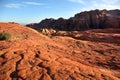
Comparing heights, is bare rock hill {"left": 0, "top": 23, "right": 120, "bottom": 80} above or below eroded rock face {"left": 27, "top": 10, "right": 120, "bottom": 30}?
below

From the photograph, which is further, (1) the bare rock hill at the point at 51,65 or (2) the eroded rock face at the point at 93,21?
(2) the eroded rock face at the point at 93,21

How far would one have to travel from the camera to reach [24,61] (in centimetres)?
951

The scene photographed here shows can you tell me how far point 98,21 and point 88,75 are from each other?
31236 millimetres

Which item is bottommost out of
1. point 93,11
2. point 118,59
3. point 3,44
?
point 118,59

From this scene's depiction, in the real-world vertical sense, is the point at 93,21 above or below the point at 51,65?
above

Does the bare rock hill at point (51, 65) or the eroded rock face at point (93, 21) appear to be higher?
the eroded rock face at point (93, 21)

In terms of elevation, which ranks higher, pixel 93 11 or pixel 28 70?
pixel 93 11

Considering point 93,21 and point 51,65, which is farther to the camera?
point 93,21

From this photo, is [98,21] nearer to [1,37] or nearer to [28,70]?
[1,37]

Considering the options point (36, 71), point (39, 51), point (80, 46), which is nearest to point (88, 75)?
point (36, 71)

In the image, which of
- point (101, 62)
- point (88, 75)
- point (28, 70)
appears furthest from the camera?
point (101, 62)

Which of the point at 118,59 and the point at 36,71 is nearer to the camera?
the point at 36,71

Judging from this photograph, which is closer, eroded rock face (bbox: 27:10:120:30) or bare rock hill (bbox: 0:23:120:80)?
bare rock hill (bbox: 0:23:120:80)

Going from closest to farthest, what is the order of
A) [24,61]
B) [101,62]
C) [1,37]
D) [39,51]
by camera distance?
[24,61] < [101,62] < [39,51] < [1,37]
